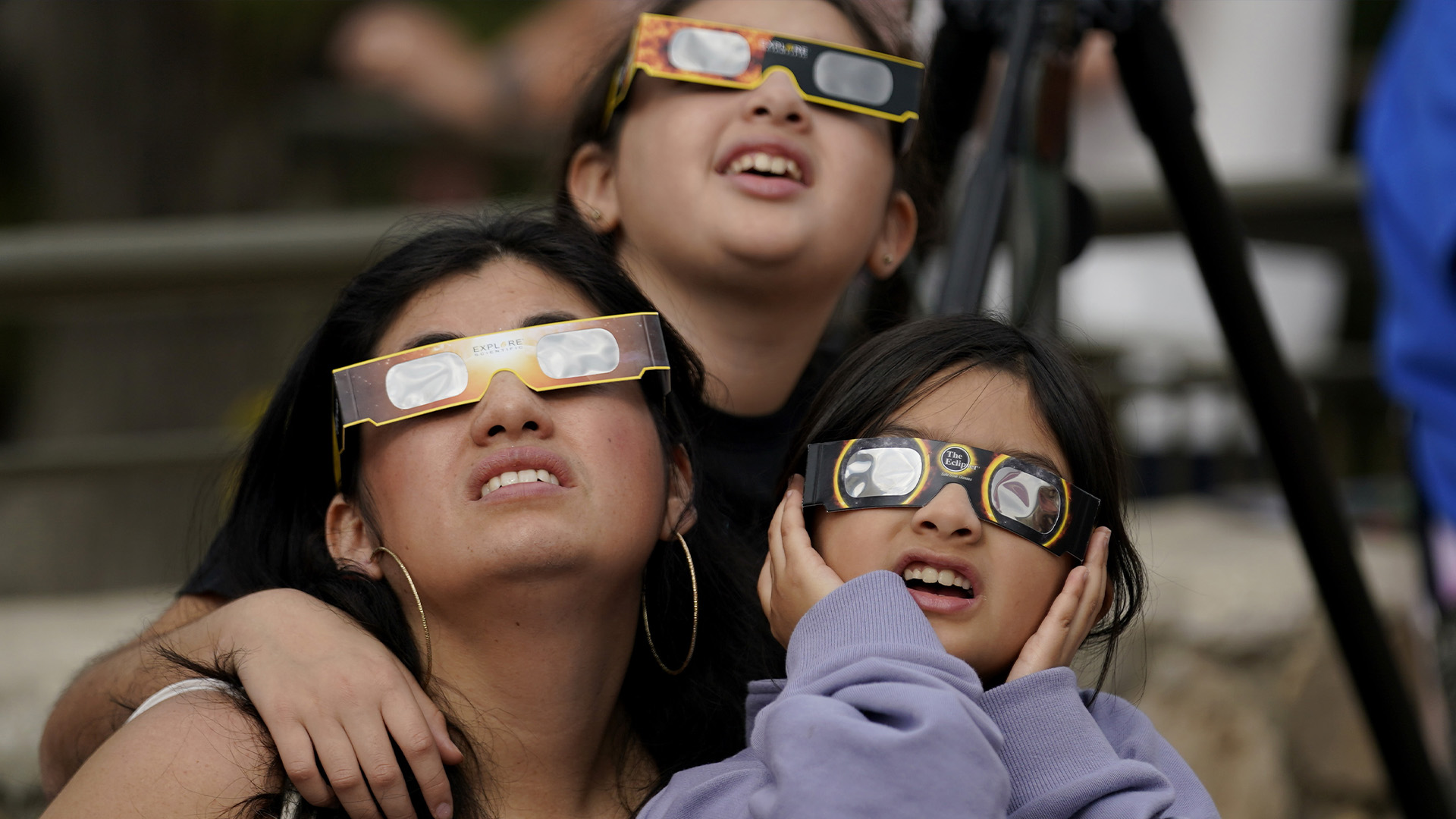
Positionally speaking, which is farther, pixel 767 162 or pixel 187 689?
pixel 767 162

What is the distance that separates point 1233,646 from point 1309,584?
10.5 inches

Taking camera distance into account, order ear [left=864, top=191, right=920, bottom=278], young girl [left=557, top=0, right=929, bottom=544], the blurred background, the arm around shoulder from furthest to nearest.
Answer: the blurred background < ear [left=864, top=191, right=920, bottom=278] < young girl [left=557, top=0, right=929, bottom=544] < the arm around shoulder

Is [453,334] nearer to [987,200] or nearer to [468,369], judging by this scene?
[468,369]

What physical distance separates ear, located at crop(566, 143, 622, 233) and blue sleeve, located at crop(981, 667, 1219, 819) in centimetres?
108

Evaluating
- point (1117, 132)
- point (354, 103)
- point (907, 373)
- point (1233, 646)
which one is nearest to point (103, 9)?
point (354, 103)

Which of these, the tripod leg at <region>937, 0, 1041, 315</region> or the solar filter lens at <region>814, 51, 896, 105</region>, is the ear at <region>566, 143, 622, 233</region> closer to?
the solar filter lens at <region>814, 51, 896, 105</region>

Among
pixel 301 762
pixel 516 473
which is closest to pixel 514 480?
pixel 516 473

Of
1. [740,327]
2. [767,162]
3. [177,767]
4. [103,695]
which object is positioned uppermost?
[767,162]

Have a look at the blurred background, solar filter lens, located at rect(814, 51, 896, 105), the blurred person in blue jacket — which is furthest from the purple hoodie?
the blurred person in blue jacket

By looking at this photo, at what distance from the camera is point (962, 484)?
4.60ft

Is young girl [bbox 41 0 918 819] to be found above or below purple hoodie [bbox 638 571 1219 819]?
above

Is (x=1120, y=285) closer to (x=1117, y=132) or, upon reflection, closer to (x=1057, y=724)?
(x=1117, y=132)

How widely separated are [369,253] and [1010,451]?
67.0 inches

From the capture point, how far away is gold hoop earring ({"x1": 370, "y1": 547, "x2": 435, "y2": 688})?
157 cm
